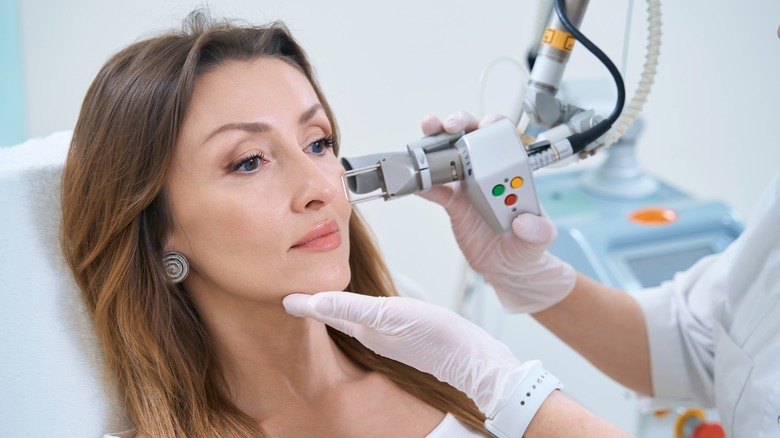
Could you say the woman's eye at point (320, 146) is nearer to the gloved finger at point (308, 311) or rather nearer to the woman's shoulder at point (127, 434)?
the gloved finger at point (308, 311)

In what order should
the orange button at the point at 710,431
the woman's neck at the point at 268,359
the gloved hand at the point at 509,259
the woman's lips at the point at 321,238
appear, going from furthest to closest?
1. the orange button at the point at 710,431
2. the gloved hand at the point at 509,259
3. the woman's neck at the point at 268,359
4. the woman's lips at the point at 321,238

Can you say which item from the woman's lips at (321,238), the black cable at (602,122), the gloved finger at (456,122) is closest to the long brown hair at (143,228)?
the woman's lips at (321,238)

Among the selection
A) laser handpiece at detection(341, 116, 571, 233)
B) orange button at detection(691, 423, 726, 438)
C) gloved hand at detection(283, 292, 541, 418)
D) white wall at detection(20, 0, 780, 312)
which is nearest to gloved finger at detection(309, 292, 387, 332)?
gloved hand at detection(283, 292, 541, 418)

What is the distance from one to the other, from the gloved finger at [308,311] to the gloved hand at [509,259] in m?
0.39

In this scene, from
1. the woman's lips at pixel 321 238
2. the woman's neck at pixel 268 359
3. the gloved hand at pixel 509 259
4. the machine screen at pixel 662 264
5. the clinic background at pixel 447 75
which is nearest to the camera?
the woman's lips at pixel 321 238

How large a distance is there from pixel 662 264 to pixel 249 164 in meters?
1.26

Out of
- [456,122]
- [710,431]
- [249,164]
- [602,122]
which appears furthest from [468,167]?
[710,431]

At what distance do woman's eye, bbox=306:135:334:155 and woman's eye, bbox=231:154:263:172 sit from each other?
0.38 feet

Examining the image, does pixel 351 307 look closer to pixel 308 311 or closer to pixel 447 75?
pixel 308 311

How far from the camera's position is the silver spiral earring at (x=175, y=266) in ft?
3.94

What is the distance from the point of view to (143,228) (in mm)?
1190

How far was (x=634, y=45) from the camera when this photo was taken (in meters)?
2.37

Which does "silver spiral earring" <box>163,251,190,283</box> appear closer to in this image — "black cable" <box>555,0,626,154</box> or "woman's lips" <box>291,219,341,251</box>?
"woman's lips" <box>291,219,341,251</box>

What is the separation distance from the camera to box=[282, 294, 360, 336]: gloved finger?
1063 millimetres
